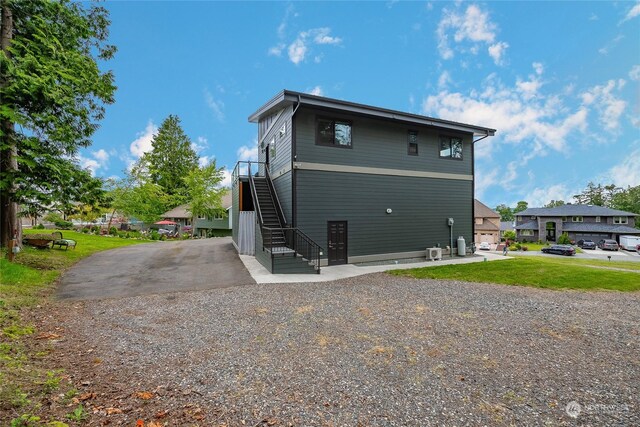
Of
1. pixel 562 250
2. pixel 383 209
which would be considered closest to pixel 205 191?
pixel 383 209

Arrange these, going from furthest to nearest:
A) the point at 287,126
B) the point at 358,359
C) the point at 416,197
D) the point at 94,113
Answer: the point at 416,197, the point at 94,113, the point at 287,126, the point at 358,359

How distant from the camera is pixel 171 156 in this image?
136ft

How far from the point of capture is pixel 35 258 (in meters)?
9.93

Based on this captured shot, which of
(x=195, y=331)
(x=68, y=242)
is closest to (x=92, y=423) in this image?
(x=195, y=331)

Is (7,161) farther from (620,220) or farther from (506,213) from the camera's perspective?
(506,213)

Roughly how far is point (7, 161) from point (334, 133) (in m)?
11.3

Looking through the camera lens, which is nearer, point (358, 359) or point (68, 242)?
point (358, 359)

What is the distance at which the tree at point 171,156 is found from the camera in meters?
40.5

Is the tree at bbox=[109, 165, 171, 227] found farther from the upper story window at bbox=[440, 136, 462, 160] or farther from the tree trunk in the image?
the upper story window at bbox=[440, 136, 462, 160]

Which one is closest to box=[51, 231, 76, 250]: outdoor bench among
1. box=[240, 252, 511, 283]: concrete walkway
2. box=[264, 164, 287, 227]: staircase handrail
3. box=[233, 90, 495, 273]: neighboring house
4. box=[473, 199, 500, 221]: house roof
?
box=[233, 90, 495, 273]: neighboring house

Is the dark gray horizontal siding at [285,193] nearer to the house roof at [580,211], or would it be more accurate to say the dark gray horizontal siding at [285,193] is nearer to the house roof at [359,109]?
the house roof at [359,109]

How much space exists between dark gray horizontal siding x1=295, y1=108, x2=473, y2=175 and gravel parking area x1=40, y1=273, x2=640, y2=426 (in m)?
6.36

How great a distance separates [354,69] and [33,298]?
21489 millimetres

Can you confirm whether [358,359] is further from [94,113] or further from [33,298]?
[94,113]
